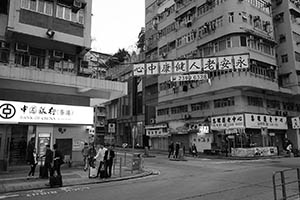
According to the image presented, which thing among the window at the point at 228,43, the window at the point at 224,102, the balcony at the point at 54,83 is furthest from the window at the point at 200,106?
the balcony at the point at 54,83

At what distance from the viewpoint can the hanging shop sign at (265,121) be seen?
29359 millimetres

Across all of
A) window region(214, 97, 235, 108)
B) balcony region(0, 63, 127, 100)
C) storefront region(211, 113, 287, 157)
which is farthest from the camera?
window region(214, 97, 235, 108)

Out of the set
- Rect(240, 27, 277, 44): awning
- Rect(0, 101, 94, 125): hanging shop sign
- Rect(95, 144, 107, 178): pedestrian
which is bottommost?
Rect(95, 144, 107, 178): pedestrian

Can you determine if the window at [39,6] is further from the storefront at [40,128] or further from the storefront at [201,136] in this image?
the storefront at [201,136]

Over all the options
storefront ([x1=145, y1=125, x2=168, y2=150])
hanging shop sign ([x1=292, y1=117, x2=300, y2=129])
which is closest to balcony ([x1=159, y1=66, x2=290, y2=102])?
hanging shop sign ([x1=292, y1=117, x2=300, y2=129])

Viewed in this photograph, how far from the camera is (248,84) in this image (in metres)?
29.1

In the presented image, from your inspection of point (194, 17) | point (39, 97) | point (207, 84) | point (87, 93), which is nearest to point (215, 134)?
point (207, 84)

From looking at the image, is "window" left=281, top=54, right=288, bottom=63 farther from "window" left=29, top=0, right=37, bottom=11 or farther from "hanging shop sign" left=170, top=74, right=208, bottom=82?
"window" left=29, top=0, right=37, bottom=11

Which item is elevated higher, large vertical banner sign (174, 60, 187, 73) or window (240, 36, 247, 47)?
window (240, 36, 247, 47)

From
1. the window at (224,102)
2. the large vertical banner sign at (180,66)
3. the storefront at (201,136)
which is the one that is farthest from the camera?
the storefront at (201,136)

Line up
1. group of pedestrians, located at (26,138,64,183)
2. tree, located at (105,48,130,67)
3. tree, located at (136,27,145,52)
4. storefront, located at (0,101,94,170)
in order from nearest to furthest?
group of pedestrians, located at (26,138,64,183), storefront, located at (0,101,94,170), tree, located at (136,27,145,52), tree, located at (105,48,130,67)

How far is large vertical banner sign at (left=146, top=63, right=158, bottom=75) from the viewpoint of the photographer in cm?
1775

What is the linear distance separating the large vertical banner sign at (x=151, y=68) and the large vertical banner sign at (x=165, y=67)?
33 cm

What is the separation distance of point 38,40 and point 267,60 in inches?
1054
